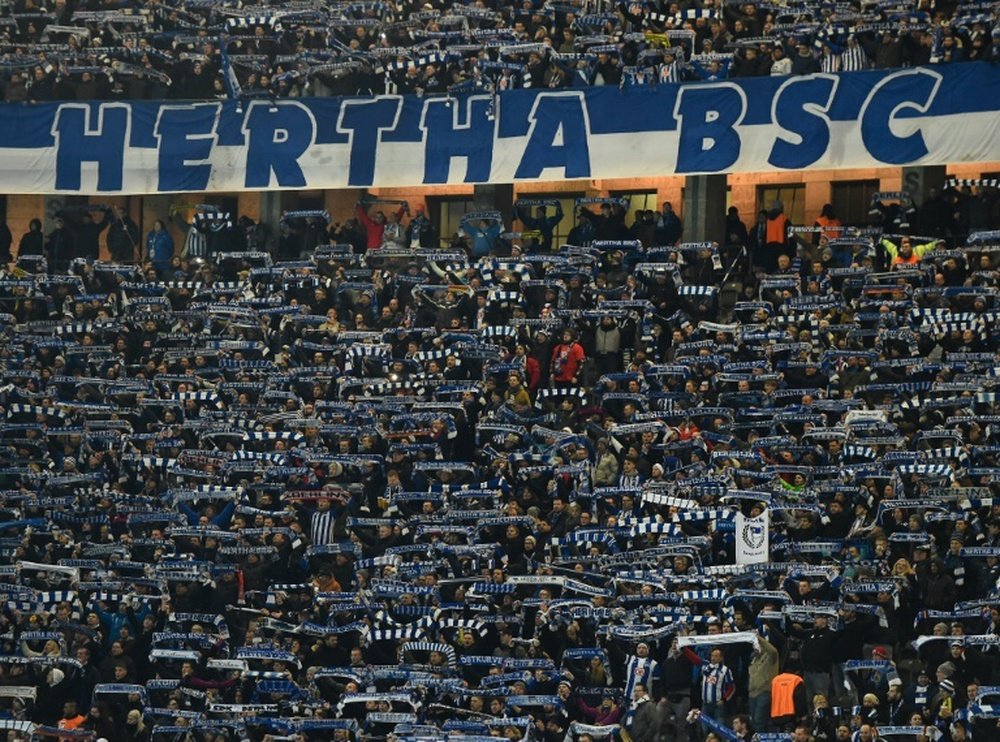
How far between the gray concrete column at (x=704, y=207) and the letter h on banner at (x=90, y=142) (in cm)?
951

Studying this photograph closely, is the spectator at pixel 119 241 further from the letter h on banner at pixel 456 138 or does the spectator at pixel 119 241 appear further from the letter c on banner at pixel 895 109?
the letter c on banner at pixel 895 109

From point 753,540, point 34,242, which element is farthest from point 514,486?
point 34,242

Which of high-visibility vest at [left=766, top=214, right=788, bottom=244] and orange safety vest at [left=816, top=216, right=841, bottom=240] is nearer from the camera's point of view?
orange safety vest at [left=816, top=216, right=841, bottom=240]

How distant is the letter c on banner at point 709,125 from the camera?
4359cm

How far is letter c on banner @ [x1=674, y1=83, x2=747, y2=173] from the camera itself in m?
43.6

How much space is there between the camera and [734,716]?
1217 inches

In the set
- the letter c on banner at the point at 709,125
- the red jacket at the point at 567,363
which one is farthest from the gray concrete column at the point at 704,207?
the red jacket at the point at 567,363

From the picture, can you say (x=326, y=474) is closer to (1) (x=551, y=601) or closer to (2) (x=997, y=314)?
A: (1) (x=551, y=601)

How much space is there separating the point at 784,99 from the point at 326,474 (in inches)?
429

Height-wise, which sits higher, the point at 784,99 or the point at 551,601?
the point at 784,99

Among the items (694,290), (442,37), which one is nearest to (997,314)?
Result: (694,290)

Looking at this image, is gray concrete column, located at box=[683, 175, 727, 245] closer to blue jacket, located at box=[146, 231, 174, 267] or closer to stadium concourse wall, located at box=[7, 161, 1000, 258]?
stadium concourse wall, located at box=[7, 161, 1000, 258]

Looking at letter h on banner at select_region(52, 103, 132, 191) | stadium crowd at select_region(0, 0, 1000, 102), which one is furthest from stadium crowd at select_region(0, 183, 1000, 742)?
letter h on banner at select_region(52, 103, 132, 191)

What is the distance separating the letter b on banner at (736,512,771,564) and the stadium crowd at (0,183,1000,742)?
23 centimetres
